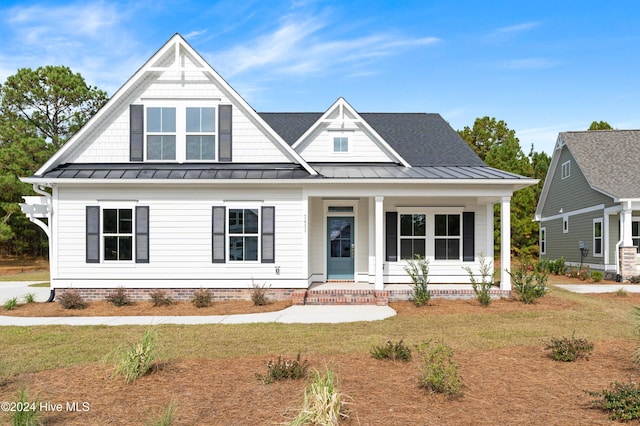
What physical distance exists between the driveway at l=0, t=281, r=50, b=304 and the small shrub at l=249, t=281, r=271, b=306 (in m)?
6.03

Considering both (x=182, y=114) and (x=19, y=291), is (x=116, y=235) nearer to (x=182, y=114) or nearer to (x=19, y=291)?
(x=182, y=114)

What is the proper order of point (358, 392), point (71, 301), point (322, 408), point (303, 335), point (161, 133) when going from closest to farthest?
1. point (322, 408)
2. point (358, 392)
3. point (303, 335)
4. point (71, 301)
5. point (161, 133)

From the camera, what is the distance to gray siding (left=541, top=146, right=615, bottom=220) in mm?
21000

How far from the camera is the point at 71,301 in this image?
12211 mm

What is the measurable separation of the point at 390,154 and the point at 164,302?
8186 millimetres

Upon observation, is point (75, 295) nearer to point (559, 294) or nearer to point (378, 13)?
point (378, 13)

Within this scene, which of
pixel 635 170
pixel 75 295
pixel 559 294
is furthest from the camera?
pixel 635 170

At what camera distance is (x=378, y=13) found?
13.6 meters

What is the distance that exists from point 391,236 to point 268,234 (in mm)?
4052

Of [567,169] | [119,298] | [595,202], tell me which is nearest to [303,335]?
[119,298]

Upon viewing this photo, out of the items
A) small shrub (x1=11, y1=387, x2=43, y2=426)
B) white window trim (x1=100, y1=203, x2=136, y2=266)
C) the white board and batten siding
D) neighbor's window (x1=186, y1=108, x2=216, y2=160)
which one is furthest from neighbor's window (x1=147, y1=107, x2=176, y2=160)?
small shrub (x1=11, y1=387, x2=43, y2=426)

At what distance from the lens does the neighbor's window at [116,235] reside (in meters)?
13.3

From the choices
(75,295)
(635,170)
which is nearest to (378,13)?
(75,295)

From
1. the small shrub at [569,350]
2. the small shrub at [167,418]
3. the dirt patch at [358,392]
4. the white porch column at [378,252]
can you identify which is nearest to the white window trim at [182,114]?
the white porch column at [378,252]
